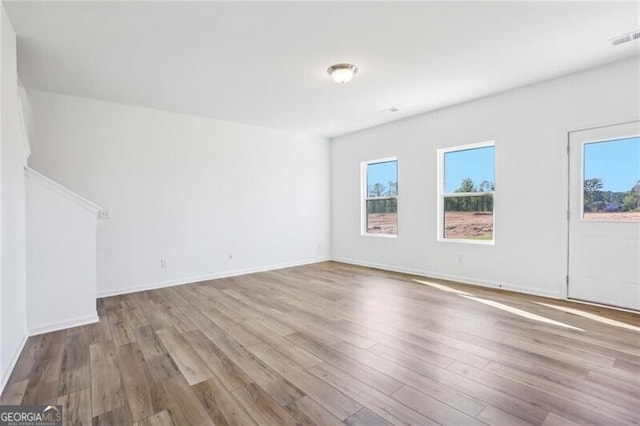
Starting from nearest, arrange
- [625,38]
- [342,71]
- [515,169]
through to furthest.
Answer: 1. [625,38]
2. [342,71]
3. [515,169]

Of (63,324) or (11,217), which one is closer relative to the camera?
(11,217)

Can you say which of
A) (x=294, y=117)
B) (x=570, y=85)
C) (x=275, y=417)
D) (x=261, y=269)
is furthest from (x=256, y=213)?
(x=570, y=85)

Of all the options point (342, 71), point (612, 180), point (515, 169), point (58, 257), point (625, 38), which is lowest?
point (58, 257)

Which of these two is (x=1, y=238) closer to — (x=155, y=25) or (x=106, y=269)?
(x=155, y=25)

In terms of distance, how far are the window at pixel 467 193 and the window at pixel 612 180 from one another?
1.06 meters

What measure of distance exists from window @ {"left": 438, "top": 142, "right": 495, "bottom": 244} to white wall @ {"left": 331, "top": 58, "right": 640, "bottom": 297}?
137 mm

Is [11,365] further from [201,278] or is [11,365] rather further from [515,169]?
[515,169]

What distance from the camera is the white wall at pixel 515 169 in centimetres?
351

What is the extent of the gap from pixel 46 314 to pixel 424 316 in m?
3.72

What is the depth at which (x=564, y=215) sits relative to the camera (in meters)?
3.69

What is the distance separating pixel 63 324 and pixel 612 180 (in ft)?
19.4

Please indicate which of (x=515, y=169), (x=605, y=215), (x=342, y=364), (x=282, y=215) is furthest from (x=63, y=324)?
(x=605, y=215)

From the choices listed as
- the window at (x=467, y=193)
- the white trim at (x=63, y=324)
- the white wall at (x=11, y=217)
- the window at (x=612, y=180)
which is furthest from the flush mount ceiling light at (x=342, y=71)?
the white trim at (x=63, y=324)

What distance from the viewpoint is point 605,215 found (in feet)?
11.3
